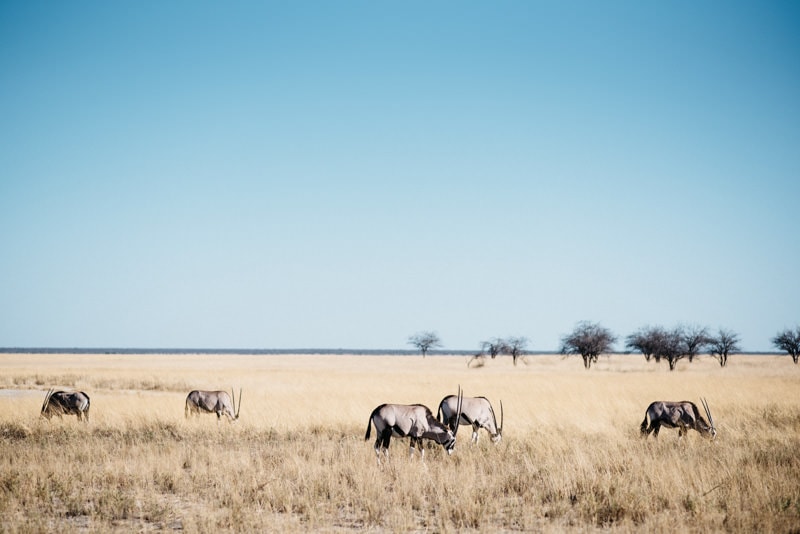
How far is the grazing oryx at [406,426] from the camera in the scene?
37.4 feet

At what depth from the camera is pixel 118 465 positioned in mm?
10773

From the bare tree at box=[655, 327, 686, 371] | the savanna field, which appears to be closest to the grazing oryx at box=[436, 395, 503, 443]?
the savanna field

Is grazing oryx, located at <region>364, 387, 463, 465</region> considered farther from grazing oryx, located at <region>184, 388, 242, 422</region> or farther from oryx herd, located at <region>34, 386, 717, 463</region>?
grazing oryx, located at <region>184, 388, 242, 422</region>

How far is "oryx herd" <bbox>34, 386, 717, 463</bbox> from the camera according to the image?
37.7 ft

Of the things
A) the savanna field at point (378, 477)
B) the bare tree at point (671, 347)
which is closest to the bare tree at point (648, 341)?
the bare tree at point (671, 347)

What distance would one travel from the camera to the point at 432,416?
39.5 ft

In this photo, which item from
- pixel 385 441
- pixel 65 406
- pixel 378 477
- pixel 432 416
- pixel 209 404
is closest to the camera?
pixel 378 477

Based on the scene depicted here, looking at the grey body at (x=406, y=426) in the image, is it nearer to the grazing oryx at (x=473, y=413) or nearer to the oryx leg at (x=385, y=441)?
the oryx leg at (x=385, y=441)

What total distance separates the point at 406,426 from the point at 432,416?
837 millimetres

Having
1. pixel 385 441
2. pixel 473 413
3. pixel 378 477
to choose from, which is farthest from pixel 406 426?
pixel 473 413

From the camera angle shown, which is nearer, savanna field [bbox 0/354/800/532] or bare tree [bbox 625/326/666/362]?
savanna field [bbox 0/354/800/532]

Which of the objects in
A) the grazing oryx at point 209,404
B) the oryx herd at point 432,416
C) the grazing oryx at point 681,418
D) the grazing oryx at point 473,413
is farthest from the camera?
the grazing oryx at point 209,404

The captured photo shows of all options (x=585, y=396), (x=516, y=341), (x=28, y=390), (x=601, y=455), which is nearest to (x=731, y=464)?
(x=601, y=455)

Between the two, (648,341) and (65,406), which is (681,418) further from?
(648,341)
